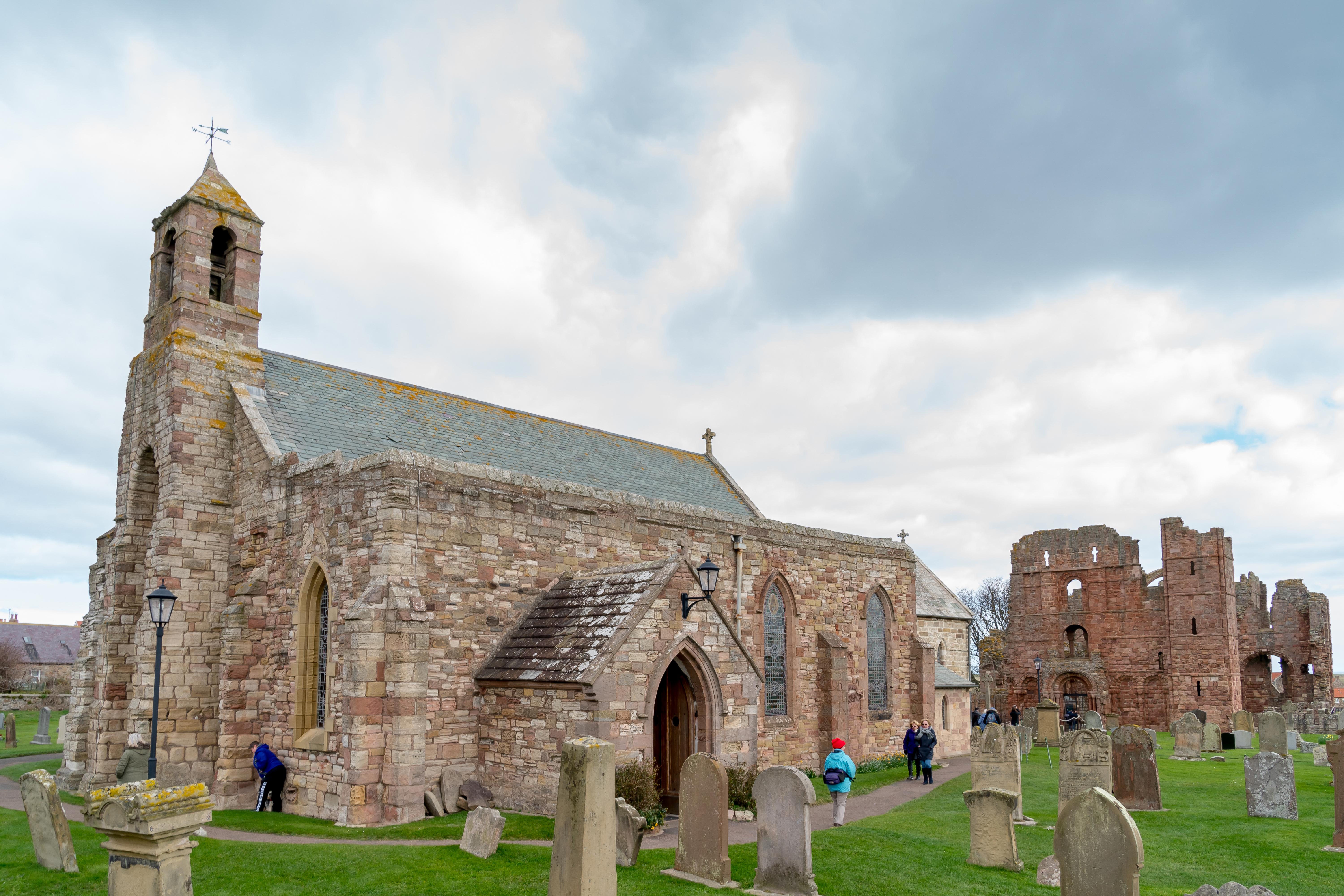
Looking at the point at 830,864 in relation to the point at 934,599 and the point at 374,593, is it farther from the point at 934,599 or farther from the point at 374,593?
the point at 934,599

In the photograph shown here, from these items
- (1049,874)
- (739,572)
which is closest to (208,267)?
(739,572)

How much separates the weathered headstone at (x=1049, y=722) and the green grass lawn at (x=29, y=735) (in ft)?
100

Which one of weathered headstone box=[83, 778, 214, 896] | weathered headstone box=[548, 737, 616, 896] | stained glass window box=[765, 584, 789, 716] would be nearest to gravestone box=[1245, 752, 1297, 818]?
stained glass window box=[765, 584, 789, 716]

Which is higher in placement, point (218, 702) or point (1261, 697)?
point (218, 702)

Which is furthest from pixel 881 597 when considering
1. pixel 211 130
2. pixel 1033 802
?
pixel 211 130

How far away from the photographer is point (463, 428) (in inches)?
846

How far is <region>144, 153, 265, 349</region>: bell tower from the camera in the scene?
746 inches

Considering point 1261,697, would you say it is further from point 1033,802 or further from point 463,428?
point 463,428

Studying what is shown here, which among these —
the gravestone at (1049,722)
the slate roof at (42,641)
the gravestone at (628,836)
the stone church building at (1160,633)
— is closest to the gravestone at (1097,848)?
the gravestone at (628,836)

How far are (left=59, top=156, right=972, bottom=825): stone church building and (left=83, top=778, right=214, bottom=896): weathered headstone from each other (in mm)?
6708

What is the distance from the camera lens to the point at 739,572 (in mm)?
21797

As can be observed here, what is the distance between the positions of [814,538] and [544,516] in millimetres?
9349

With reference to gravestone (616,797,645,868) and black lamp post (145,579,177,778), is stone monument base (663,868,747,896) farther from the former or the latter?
black lamp post (145,579,177,778)

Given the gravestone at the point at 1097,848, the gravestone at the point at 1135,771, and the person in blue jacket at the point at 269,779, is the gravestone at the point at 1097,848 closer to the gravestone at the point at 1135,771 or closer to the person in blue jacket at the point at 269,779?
the gravestone at the point at 1135,771
